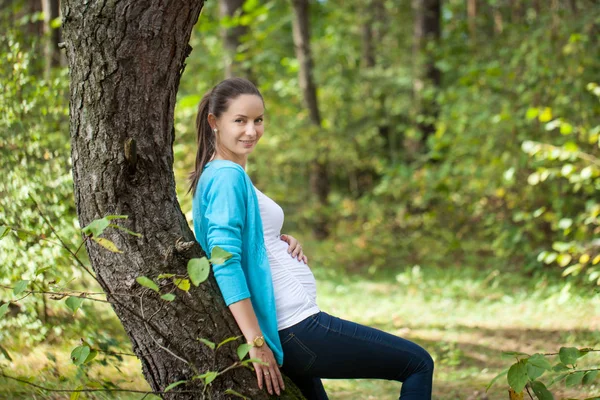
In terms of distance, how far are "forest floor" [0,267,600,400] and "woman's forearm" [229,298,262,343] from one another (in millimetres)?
847

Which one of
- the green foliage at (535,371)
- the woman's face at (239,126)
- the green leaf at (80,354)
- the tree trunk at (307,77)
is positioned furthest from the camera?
the tree trunk at (307,77)

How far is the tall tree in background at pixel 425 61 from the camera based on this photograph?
1104 cm

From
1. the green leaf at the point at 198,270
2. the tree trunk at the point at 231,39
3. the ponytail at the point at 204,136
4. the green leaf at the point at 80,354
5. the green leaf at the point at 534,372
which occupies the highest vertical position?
the tree trunk at the point at 231,39

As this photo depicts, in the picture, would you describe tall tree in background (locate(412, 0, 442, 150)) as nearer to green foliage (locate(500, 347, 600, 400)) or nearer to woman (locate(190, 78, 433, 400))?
green foliage (locate(500, 347, 600, 400))

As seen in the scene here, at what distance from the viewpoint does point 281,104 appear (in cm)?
1240

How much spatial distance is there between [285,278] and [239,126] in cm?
70

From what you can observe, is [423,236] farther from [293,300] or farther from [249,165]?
[293,300]

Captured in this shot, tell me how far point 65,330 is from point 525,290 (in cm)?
584

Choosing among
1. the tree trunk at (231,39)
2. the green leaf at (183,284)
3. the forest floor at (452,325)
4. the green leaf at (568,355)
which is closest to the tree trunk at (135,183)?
the green leaf at (183,284)

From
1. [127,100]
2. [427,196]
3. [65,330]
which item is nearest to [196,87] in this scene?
[427,196]

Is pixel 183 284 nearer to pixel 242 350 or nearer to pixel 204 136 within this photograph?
pixel 242 350

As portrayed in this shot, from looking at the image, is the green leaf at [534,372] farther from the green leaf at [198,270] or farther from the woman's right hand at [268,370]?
the green leaf at [198,270]

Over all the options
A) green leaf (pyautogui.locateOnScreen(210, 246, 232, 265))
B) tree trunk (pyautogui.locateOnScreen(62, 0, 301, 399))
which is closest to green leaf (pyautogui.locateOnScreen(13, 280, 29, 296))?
tree trunk (pyautogui.locateOnScreen(62, 0, 301, 399))

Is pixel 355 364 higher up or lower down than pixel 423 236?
lower down
